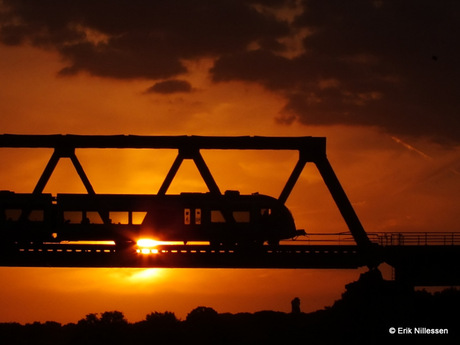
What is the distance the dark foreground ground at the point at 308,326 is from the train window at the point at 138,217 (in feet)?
43.1

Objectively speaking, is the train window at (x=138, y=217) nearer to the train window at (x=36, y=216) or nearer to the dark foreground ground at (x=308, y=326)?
the train window at (x=36, y=216)

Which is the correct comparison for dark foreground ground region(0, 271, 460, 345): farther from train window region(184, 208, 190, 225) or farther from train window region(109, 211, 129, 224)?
train window region(109, 211, 129, 224)

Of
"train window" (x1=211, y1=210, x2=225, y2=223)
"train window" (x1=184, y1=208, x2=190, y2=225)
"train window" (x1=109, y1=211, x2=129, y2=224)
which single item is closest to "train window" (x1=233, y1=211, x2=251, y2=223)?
"train window" (x1=211, y1=210, x2=225, y2=223)

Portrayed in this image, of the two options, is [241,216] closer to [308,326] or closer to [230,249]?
[230,249]

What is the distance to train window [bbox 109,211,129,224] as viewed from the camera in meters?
47.4

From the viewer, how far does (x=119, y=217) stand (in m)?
47.5

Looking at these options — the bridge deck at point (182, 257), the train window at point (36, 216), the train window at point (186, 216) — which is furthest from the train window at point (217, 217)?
the train window at point (36, 216)

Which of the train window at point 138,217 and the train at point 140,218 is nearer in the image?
the train at point 140,218

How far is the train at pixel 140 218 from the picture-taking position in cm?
4700

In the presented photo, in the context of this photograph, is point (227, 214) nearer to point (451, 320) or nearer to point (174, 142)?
point (174, 142)

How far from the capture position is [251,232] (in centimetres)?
4712

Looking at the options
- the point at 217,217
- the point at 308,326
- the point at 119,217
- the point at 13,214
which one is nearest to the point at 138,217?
the point at 119,217

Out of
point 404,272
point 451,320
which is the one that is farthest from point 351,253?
point 451,320

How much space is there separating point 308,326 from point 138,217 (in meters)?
22.1
